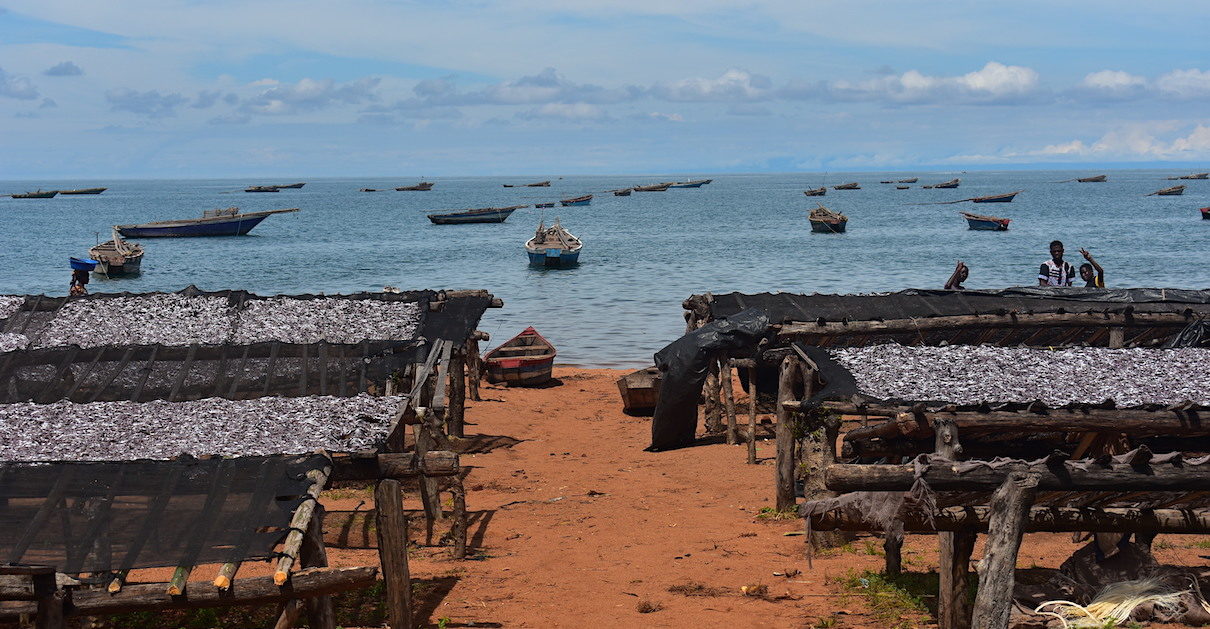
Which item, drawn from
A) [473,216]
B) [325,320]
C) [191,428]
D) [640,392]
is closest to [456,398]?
[325,320]

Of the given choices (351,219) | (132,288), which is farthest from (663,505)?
(351,219)

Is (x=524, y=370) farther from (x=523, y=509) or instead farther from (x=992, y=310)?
(x=992, y=310)

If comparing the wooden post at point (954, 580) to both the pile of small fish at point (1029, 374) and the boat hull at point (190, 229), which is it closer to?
the pile of small fish at point (1029, 374)

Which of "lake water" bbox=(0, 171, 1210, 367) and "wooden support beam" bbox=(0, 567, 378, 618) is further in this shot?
"lake water" bbox=(0, 171, 1210, 367)

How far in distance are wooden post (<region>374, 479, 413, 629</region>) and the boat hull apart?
2921 inches

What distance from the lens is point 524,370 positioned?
84.9ft

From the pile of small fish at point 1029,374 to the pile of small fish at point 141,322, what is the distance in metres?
10.5

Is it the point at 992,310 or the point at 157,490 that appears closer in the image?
the point at 157,490

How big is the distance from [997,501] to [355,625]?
6.67 meters

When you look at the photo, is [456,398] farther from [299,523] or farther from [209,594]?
[209,594]

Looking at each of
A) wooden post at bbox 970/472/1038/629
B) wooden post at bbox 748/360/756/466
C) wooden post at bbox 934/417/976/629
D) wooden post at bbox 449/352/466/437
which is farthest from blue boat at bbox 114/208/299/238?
wooden post at bbox 970/472/1038/629

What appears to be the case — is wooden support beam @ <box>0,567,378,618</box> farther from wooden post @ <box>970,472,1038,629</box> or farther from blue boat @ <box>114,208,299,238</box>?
blue boat @ <box>114,208,299,238</box>

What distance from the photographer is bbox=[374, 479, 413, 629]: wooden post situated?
34.1ft

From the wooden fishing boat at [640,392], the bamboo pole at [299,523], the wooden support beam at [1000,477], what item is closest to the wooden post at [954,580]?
the wooden support beam at [1000,477]
